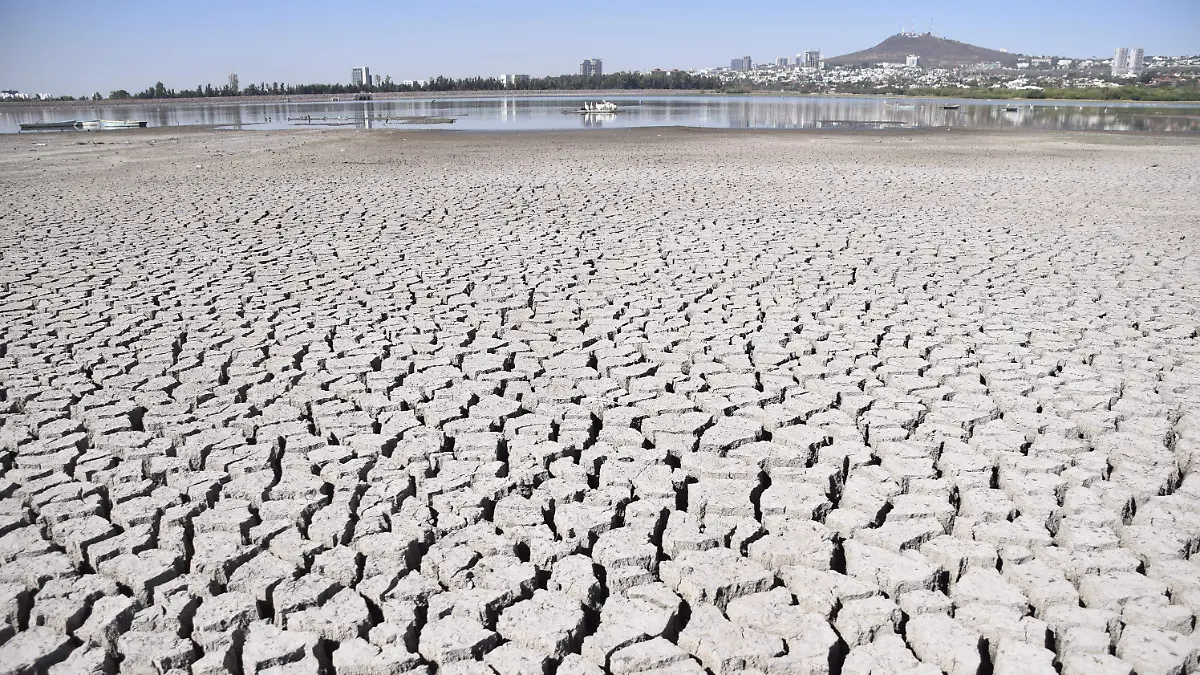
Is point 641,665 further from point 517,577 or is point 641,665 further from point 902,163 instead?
point 902,163

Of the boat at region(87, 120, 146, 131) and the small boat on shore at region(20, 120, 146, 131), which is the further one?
the boat at region(87, 120, 146, 131)

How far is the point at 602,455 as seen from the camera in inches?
132

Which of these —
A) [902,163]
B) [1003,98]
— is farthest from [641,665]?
[1003,98]

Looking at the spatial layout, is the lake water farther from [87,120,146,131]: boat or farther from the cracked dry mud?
the cracked dry mud

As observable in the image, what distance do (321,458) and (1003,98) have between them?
69.0m

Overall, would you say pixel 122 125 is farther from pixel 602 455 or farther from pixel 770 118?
pixel 602 455

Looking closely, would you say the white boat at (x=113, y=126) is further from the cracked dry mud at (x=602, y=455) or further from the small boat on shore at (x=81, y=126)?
the cracked dry mud at (x=602, y=455)

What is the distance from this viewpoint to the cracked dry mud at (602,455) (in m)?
2.35

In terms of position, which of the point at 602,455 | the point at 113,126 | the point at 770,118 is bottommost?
the point at 602,455

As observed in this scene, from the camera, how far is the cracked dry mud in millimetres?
2352

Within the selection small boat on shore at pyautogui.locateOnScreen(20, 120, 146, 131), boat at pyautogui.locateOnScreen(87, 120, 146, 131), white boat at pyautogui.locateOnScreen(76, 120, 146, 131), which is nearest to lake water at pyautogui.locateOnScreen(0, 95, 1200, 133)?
small boat on shore at pyautogui.locateOnScreen(20, 120, 146, 131)

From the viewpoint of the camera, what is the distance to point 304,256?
7.17m

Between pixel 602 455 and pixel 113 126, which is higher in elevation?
pixel 113 126

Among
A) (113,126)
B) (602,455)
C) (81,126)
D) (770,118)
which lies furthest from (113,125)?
(602,455)
